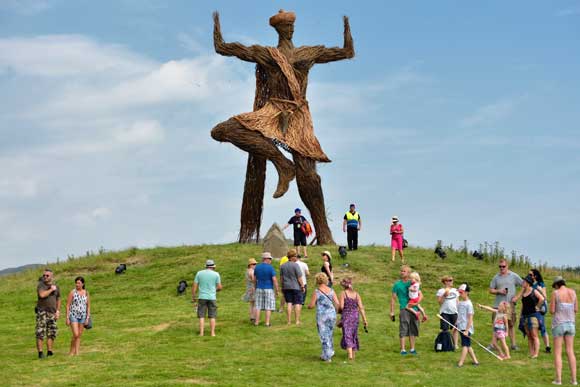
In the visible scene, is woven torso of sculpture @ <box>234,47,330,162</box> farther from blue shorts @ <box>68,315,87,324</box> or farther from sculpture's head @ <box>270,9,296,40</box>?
blue shorts @ <box>68,315,87,324</box>

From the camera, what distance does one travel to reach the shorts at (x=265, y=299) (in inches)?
762

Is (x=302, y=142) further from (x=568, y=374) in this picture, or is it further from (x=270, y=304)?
(x=568, y=374)

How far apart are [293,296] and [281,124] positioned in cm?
1081

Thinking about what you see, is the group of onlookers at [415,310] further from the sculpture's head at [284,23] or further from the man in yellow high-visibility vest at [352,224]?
the sculpture's head at [284,23]

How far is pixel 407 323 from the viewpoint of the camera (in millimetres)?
16547

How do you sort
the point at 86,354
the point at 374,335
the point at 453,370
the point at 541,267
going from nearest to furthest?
the point at 453,370
the point at 86,354
the point at 374,335
the point at 541,267

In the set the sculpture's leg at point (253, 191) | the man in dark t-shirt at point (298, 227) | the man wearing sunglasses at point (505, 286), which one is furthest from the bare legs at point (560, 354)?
the sculpture's leg at point (253, 191)

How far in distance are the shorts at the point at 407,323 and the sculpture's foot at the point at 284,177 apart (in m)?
12.5

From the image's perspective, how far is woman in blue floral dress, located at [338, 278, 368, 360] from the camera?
15984 mm

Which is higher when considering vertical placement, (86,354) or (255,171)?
(255,171)

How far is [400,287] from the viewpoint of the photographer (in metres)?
16.6

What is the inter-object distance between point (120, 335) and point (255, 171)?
1166cm

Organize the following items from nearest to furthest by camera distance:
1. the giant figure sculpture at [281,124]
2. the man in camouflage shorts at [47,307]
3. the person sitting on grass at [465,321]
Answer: the person sitting on grass at [465,321] → the man in camouflage shorts at [47,307] → the giant figure sculpture at [281,124]

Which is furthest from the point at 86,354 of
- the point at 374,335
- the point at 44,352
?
the point at 374,335
